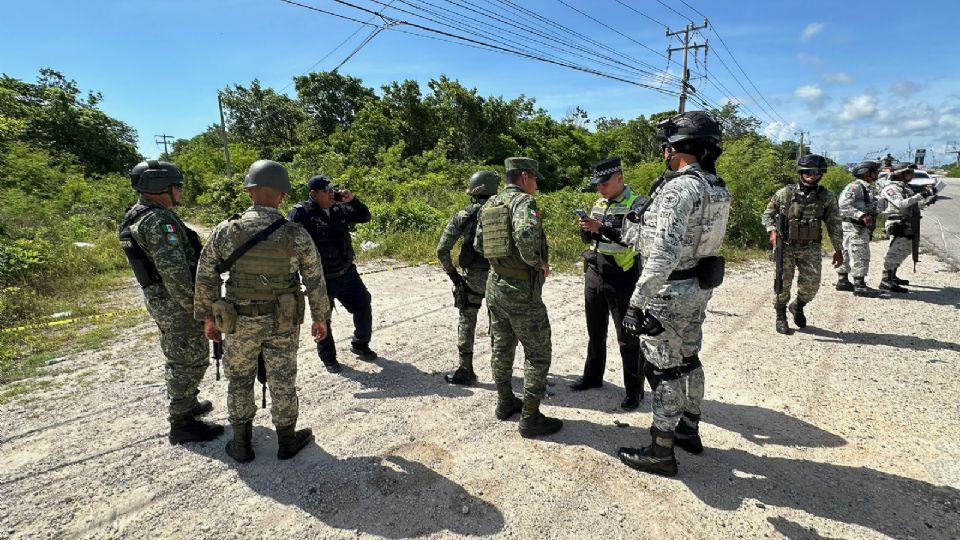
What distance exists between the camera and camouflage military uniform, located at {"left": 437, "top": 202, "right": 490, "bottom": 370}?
390 cm

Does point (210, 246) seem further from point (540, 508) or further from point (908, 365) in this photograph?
point (908, 365)

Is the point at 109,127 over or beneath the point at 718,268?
over

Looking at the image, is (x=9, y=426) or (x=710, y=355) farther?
(x=710, y=355)

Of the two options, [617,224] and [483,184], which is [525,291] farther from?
[483,184]

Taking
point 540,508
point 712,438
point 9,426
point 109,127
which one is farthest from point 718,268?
point 109,127

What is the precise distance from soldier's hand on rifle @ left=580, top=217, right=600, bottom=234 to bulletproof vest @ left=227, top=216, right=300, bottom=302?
1920 millimetres

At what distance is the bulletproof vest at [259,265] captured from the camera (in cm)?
274

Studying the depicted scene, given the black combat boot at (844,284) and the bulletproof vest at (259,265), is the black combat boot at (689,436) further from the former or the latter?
the black combat boot at (844,284)

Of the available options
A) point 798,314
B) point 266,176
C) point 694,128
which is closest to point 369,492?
point 266,176

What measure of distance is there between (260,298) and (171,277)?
2.30ft

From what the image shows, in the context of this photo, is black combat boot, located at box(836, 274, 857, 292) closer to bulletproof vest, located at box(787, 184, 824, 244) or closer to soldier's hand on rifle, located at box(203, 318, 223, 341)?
bulletproof vest, located at box(787, 184, 824, 244)

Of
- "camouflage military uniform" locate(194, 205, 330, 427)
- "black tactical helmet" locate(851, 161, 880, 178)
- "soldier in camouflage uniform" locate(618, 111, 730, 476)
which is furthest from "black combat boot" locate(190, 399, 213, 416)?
"black tactical helmet" locate(851, 161, 880, 178)

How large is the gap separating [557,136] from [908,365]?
24281mm

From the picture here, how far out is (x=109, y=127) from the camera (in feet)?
91.9
